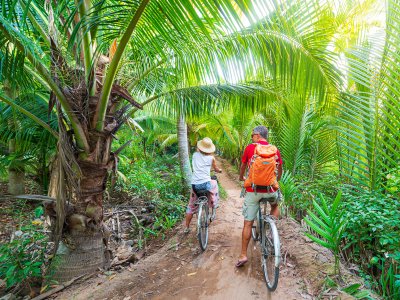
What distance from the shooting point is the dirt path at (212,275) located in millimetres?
2686

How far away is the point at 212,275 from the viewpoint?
3.09m

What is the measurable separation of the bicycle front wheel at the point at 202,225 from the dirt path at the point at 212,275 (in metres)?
0.17

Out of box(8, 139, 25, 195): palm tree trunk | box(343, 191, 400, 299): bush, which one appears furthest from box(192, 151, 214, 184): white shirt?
box(8, 139, 25, 195): palm tree trunk

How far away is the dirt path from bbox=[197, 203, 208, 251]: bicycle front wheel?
6.6 inches

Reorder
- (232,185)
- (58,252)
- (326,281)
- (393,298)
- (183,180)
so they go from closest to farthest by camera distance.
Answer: (393,298) → (326,281) → (58,252) → (183,180) → (232,185)

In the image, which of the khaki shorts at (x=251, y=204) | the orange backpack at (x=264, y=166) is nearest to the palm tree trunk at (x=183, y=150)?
the khaki shorts at (x=251, y=204)

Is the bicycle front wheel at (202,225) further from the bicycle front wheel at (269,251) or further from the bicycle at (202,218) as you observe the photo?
the bicycle front wheel at (269,251)

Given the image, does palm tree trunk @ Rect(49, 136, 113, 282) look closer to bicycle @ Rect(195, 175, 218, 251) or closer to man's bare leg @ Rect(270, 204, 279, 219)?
bicycle @ Rect(195, 175, 218, 251)

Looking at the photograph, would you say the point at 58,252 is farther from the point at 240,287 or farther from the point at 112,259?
the point at 240,287

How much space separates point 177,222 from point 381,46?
4.57m

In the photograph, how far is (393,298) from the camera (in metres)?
2.27

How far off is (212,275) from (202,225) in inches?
31.0

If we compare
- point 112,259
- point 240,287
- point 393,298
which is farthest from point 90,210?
point 393,298

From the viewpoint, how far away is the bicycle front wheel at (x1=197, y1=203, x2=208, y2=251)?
3.50 meters
